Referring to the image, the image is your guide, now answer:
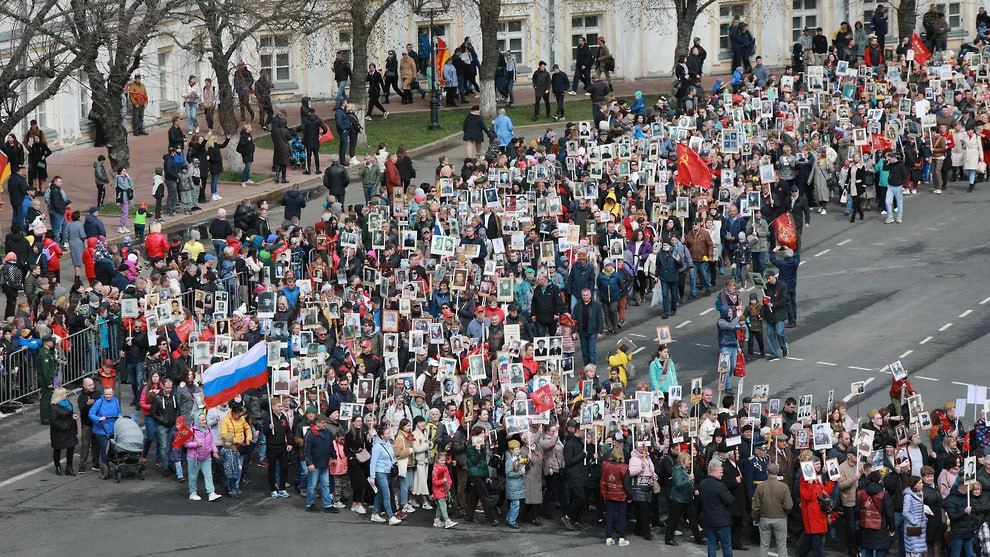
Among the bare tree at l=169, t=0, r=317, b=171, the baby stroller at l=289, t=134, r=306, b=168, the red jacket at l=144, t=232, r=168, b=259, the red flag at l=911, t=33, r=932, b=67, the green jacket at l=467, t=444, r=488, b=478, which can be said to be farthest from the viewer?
the red flag at l=911, t=33, r=932, b=67

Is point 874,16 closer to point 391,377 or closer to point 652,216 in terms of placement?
point 652,216

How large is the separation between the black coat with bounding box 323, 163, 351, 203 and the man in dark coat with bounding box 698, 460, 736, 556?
17.2 metres

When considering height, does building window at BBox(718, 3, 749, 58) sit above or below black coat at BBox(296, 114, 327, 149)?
above

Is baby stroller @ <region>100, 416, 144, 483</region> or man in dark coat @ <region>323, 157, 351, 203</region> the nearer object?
baby stroller @ <region>100, 416, 144, 483</region>

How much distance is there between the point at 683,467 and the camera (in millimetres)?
24281

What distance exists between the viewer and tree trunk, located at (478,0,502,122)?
1891 inches

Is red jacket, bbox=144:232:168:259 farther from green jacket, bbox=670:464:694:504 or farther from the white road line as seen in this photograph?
green jacket, bbox=670:464:694:504

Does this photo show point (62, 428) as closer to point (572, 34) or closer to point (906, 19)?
point (906, 19)

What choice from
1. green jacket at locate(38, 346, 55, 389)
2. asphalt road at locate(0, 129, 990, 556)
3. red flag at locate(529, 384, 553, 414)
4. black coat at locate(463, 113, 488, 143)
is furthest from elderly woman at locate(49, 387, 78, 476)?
black coat at locate(463, 113, 488, 143)

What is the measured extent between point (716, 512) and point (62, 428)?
9541mm

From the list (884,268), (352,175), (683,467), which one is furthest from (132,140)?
(683,467)

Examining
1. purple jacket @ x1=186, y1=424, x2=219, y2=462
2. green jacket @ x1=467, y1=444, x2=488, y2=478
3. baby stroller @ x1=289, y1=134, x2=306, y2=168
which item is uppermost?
baby stroller @ x1=289, y1=134, x2=306, y2=168

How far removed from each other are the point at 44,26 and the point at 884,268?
1827 centimetres

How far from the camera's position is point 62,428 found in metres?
26.9
